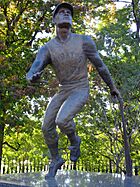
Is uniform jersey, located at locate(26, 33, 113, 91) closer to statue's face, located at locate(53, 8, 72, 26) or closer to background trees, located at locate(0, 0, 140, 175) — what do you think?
statue's face, located at locate(53, 8, 72, 26)

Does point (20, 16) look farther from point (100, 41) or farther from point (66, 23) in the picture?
point (66, 23)

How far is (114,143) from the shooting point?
15383 millimetres

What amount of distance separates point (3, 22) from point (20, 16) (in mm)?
681

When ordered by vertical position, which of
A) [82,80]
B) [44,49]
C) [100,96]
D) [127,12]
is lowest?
[82,80]

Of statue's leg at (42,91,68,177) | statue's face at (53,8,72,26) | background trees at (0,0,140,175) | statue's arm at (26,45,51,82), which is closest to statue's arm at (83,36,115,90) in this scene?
statue's face at (53,8,72,26)

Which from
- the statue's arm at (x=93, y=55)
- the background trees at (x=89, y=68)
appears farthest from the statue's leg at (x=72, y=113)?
the background trees at (x=89, y=68)

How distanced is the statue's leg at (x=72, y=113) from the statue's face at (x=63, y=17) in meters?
1.03

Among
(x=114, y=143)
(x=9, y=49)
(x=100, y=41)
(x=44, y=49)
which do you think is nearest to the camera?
(x=44, y=49)

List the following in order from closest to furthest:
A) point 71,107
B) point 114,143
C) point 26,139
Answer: point 71,107 → point 114,143 → point 26,139

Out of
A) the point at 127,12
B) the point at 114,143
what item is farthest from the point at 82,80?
the point at 127,12

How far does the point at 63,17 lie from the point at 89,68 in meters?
7.62

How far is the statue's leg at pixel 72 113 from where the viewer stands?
204 inches

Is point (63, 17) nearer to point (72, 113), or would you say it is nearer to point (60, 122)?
point (72, 113)

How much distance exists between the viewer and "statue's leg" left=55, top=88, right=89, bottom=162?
5172mm
